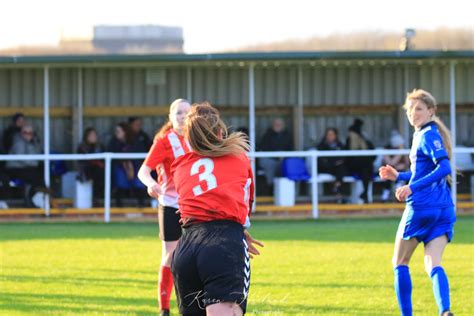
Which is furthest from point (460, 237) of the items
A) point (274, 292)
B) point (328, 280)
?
point (274, 292)

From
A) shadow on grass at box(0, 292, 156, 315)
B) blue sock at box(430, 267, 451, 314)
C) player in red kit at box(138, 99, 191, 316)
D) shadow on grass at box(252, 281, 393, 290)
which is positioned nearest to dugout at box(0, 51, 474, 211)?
shadow on grass at box(252, 281, 393, 290)

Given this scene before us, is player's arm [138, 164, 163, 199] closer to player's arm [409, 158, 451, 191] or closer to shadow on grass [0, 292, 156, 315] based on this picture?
shadow on grass [0, 292, 156, 315]

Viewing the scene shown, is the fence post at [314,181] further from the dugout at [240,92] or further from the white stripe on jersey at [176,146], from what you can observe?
the white stripe on jersey at [176,146]

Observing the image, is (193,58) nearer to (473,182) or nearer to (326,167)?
(326,167)

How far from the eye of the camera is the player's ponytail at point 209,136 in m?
6.30

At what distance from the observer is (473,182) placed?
22.3 m

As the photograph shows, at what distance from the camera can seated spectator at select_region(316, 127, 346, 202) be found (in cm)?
2116

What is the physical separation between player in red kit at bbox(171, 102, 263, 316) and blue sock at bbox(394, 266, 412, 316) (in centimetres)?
224

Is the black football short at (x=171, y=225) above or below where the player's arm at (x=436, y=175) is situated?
below

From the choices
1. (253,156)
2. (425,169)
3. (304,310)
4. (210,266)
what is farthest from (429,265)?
(253,156)

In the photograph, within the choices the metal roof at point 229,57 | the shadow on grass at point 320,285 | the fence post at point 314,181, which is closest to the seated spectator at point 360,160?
the fence post at point 314,181

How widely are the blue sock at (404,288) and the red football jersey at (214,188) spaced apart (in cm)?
232

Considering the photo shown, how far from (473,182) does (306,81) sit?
4172mm

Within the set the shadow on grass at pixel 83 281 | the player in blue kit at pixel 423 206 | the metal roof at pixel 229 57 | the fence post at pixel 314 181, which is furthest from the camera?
the metal roof at pixel 229 57
